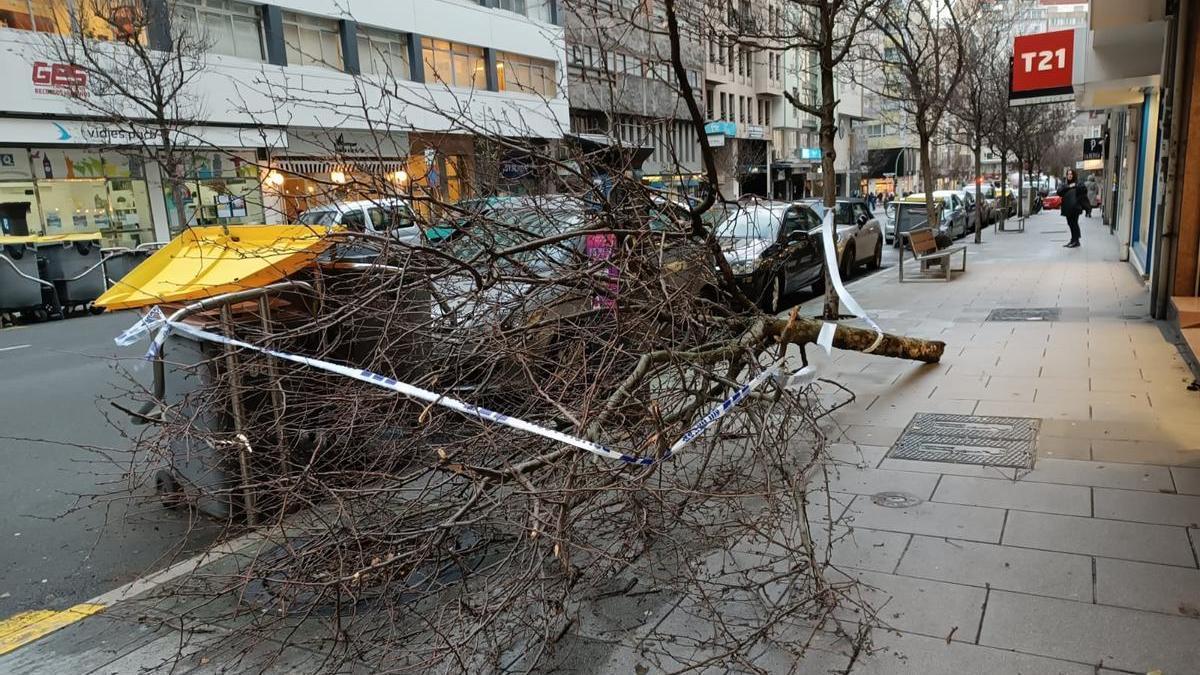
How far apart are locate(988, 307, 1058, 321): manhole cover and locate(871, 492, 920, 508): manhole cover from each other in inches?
255

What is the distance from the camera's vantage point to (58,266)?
15836mm

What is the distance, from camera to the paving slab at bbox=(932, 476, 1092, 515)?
4.28 metres

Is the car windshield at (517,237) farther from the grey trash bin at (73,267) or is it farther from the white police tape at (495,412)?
the grey trash bin at (73,267)

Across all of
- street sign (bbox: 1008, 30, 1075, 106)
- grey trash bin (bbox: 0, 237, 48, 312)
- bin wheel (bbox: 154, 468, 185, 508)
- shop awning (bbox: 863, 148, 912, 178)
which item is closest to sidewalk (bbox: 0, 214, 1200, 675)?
bin wheel (bbox: 154, 468, 185, 508)

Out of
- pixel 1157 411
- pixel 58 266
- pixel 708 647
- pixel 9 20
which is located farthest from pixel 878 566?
pixel 9 20

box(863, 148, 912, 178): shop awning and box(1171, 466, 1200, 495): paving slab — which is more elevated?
box(863, 148, 912, 178): shop awning

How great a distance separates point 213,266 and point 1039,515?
5164 mm

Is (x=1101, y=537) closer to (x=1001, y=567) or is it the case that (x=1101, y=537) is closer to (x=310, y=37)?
(x=1001, y=567)

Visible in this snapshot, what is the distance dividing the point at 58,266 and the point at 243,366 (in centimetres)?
1451

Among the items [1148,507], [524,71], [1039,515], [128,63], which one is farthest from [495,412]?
[524,71]

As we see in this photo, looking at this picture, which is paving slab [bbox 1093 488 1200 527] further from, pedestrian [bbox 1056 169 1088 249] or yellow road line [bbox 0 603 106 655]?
pedestrian [bbox 1056 169 1088 249]

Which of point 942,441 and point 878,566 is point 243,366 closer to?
point 878,566

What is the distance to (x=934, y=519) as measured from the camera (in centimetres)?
425

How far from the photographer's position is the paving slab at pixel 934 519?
13.3 feet
